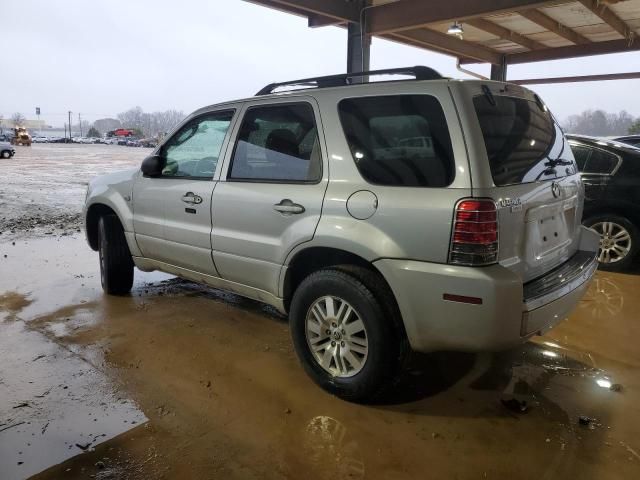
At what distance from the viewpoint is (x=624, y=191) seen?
18.3 ft

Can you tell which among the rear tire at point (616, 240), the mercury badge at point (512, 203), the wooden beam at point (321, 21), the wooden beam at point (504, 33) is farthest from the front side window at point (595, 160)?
the wooden beam at point (504, 33)

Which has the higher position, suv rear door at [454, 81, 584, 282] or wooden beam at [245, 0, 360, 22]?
wooden beam at [245, 0, 360, 22]

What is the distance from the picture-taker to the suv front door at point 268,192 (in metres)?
3.02

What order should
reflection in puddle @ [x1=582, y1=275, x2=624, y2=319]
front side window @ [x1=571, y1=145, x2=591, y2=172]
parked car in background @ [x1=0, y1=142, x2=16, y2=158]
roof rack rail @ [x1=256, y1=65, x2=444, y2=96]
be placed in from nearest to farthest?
roof rack rail @ [x1=256, y1=65, x2=444, y2=96] → reflection in puddle @ [x1=582, y1=275, x2=624, y2=319] → front side window @ [x1=571, y1=145, x2=591, y2=172] → parked car in background @ [x1=0, y1=142, x2=16, y2=158]

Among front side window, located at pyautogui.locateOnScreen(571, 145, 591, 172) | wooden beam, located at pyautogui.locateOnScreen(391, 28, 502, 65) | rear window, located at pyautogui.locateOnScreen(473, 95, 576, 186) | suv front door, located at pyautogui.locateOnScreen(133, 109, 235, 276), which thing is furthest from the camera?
wooden beam, located at pyautogui.locateOnScreen(391, 28, 502, 65)

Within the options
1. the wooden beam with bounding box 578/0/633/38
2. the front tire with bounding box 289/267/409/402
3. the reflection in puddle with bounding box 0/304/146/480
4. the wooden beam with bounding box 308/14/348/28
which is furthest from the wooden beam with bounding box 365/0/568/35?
the reflection in puddle with bounding box 0/304/146/480

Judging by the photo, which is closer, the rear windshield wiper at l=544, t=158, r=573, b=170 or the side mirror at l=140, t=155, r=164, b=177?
the rear windshield wiper at l=544, t=158, r=573, b=170

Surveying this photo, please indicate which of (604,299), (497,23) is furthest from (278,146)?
(497,23)

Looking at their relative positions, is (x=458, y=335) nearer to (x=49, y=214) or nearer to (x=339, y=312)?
(x=339, y=312)

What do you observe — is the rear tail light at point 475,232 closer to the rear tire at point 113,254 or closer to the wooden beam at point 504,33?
the rear tire at point 113,254

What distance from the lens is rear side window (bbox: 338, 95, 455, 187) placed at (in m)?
2.51

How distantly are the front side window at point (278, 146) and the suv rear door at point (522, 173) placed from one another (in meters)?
0.99

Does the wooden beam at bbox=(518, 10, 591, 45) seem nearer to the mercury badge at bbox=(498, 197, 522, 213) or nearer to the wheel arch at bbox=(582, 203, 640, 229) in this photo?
the wheel arch at bbox=(582, 203, 640, 229)

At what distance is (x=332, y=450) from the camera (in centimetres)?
246
